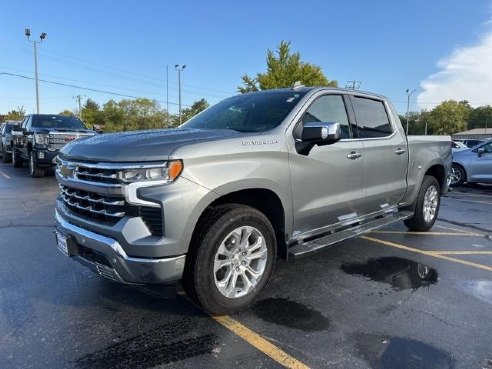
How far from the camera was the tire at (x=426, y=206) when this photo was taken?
6.15 metres

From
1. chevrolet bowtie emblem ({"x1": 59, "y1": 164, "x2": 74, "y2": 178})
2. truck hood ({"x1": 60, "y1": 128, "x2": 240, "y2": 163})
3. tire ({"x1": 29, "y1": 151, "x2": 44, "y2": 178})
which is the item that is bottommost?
tire ({"x1": 29, "y1": 151, "x2": 44, "y2": 178})

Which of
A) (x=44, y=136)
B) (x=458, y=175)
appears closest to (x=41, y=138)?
(x=44, y=136)

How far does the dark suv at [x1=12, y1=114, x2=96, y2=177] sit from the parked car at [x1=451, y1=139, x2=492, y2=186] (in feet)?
36.5

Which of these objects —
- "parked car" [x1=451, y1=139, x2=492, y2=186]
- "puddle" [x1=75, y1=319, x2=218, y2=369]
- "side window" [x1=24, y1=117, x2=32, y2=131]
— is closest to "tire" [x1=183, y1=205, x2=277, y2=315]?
"puddle" [x1=75, y1=319, x2=218, y2=369]

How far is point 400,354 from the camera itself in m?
2.93

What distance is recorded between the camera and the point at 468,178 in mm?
13164

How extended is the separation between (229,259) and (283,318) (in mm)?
660

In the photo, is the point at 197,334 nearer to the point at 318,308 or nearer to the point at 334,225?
the point at 318,308

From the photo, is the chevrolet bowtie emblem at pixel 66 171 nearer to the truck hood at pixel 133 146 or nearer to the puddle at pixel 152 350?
the truck hood at pixel 133 146

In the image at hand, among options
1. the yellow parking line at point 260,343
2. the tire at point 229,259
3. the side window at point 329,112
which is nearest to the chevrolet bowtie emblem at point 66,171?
the tire at point 229,259

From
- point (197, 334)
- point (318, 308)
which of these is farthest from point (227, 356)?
point (318, 308)

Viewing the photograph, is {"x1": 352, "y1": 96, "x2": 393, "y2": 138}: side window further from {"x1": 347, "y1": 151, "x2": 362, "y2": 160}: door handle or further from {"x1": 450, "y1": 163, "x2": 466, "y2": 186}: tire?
{"x1": 450, "y1": 163, "x2": 466, "y2": 186}: tire

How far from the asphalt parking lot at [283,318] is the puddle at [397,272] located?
0.01 metres

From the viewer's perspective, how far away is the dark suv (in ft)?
40.0
